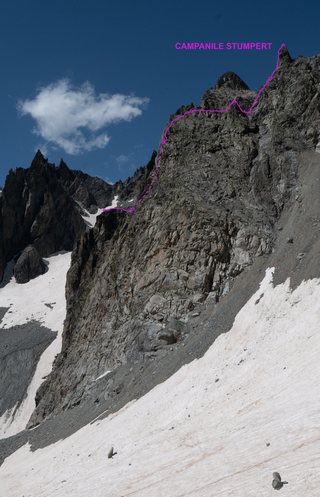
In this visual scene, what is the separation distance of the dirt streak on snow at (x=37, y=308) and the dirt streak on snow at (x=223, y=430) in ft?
73.8

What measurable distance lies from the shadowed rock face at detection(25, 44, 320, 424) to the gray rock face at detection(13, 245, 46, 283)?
143 feet

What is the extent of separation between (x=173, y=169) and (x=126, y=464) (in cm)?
2907

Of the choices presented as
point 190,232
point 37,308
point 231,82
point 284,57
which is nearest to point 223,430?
point 190,232

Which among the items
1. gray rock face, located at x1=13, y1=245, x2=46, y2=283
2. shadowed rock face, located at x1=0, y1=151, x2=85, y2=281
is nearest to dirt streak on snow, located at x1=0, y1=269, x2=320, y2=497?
gray rock face, located at x1=13, y1=245, x2=46, y2=283

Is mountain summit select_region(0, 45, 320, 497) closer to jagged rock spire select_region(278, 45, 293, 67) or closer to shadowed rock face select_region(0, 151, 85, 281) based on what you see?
jagged rock spire select_region(278, 45, 293, 67)

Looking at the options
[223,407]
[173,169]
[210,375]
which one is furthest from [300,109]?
[223,407]

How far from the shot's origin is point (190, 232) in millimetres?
30297

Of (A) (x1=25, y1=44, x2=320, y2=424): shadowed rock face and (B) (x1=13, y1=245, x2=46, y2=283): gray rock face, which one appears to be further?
(B) (x1=13, y1=245, x2=46, y2=283): gray rock face

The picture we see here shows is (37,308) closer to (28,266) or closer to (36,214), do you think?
(28,266)

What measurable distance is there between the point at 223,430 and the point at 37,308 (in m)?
62.1

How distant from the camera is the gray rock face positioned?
81.6 metres

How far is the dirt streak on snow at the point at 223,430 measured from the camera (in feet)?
26.2

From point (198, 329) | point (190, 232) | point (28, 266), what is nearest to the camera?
point (198, 329)

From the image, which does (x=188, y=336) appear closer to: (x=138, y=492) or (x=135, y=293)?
(x=135, y=293)
